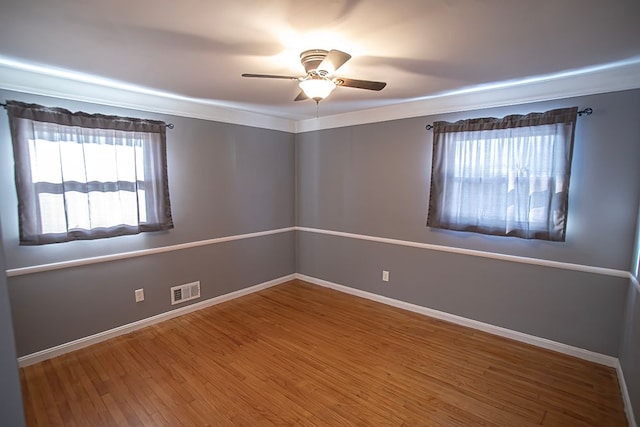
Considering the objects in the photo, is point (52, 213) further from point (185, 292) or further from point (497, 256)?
point (497, 256)

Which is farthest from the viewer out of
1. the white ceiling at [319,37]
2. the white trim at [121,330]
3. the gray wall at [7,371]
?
the white trim at [121,330]

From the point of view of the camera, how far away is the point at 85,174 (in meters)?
2.78

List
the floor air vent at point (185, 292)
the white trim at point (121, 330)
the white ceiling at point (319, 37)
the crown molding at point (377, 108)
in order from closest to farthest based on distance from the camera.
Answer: the white ceiling at point (319, 37)
the crown molding at point (377, 108)
the white trim at point (121, 330)
the floor air vent at point (185, 292)

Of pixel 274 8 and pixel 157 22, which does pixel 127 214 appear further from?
pixel 274 8

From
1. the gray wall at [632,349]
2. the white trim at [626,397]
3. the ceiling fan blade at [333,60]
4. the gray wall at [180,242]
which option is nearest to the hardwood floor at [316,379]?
the white trim at [626,397]

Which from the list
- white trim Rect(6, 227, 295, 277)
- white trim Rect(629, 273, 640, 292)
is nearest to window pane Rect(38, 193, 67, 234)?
white trim Rect(6, 227, 295, 277)

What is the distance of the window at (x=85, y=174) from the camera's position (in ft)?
8.24

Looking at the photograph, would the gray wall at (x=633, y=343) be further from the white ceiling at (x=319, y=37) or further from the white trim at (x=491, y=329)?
the white ceiling at (x=319, y=37)

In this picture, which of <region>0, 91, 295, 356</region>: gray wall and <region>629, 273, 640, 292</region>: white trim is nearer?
<region>629, 273, 640, 292</region>: white trim

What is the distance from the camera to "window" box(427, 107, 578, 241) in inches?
107

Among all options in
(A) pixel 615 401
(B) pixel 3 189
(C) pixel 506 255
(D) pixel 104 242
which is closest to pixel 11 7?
(B) pixel 3 189

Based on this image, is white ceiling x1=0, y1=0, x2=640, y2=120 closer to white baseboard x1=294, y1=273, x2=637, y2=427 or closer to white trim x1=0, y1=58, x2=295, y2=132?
white trim x1=0, y1=58, x2=295, y2=132

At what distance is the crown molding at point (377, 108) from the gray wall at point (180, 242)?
0.30 feet

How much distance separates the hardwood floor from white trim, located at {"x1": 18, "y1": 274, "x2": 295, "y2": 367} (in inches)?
3.0
